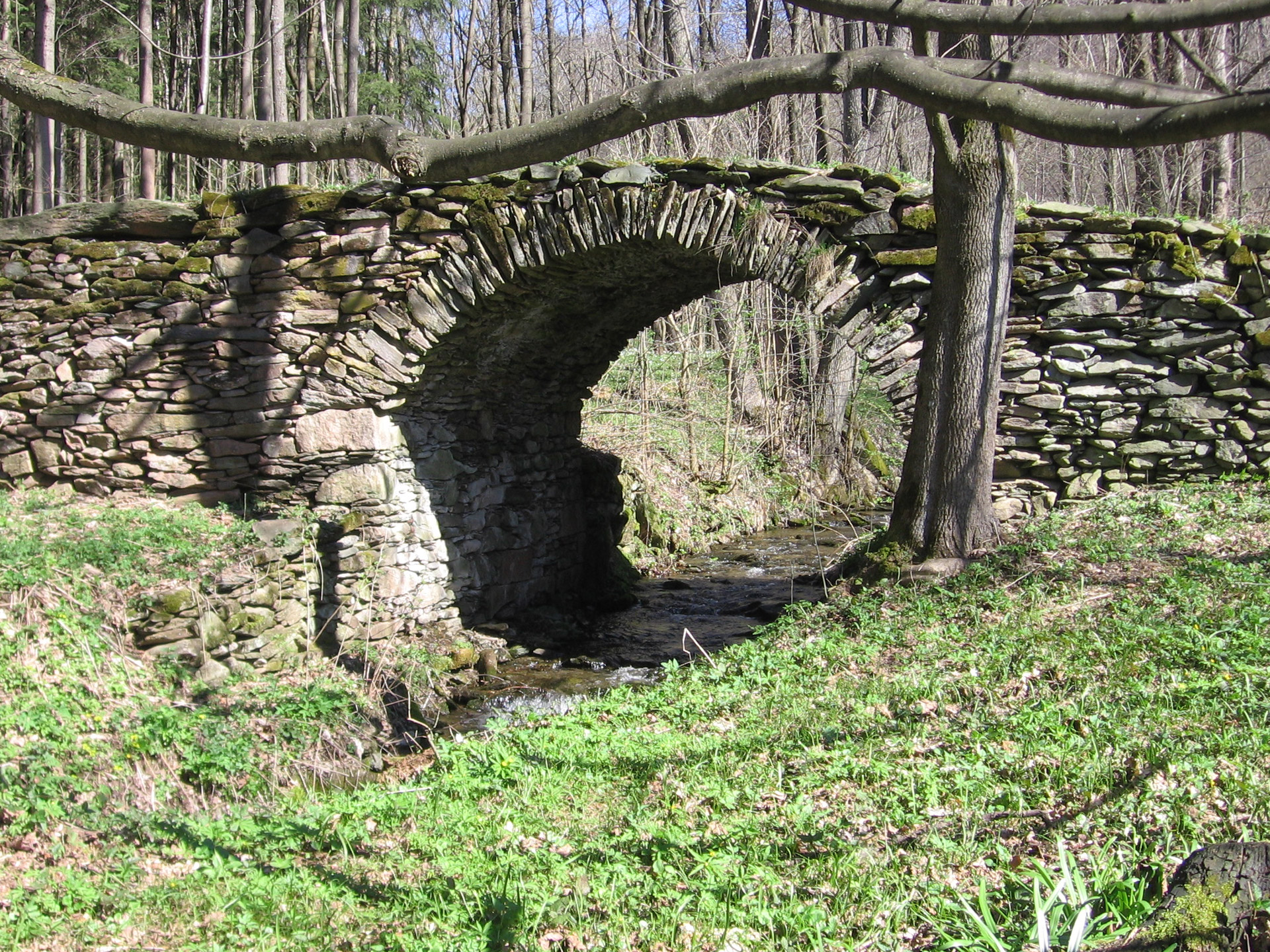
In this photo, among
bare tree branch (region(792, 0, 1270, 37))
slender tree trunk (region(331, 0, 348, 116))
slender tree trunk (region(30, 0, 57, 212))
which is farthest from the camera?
slender tree trunk (region(331, 0, 348, 116))

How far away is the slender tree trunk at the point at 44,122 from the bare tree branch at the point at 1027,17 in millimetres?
11483

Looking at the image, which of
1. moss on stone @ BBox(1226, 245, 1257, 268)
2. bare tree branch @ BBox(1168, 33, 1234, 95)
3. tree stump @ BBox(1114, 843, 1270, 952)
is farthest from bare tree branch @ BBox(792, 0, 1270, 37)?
moss on stone @ BBox(1226, 245, 1257, 268)

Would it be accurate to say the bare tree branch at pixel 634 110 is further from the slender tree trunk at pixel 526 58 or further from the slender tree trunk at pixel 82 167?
the slender tree trunk at pixel 82 167

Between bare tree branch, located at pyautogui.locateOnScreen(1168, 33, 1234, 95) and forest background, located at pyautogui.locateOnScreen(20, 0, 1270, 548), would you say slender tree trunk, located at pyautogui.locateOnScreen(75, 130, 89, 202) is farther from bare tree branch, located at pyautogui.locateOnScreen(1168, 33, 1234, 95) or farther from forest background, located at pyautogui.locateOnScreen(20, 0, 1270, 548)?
bare tree branch, located at pyautogui.locateOnScreen(1168, 33, 1234, 95)

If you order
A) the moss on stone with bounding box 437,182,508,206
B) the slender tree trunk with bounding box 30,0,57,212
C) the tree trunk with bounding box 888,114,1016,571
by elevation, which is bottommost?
the tree trunk with bounding box 888,114,1016,571

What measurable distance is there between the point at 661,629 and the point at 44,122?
12.0 m

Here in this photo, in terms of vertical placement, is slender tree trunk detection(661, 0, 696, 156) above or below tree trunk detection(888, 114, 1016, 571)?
above

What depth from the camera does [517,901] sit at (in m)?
2.94

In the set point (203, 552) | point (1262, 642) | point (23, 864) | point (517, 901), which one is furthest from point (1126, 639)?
point (203, 552)

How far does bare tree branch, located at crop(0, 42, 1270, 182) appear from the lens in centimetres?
224

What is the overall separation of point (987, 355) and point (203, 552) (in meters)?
5.19

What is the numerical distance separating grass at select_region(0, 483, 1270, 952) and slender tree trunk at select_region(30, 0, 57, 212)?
984cm

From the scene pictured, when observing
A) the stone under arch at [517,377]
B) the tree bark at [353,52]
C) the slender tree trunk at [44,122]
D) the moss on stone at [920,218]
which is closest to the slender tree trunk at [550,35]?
the tree bark at [353,52]

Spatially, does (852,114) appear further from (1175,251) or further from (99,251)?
(99,251)
